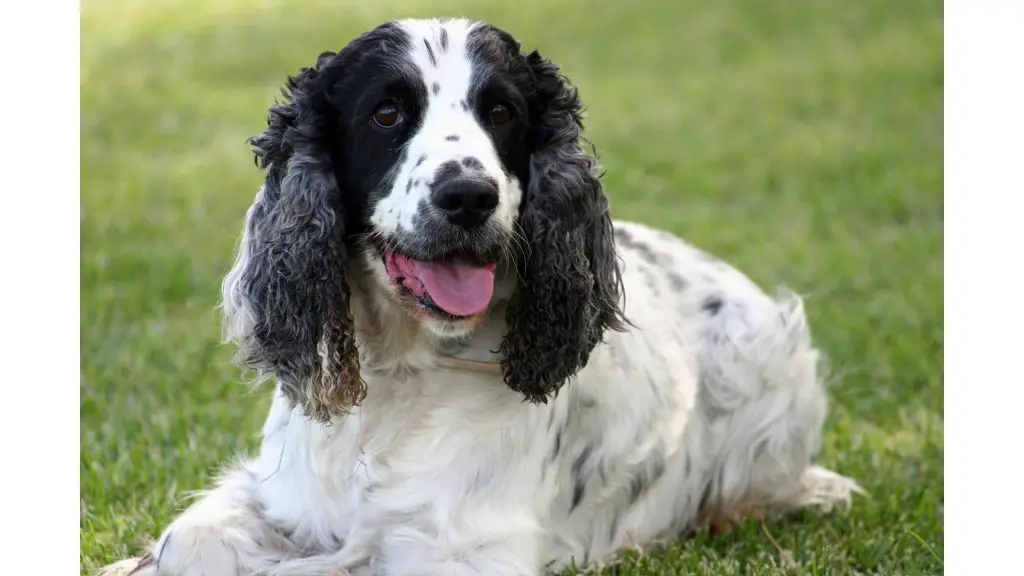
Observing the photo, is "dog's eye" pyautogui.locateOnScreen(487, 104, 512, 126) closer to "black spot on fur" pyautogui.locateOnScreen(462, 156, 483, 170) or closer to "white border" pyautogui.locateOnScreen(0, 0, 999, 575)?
"black spot on fur" pyautogui.locateOnScreen(462, 156, 483, 170)

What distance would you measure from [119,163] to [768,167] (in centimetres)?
478

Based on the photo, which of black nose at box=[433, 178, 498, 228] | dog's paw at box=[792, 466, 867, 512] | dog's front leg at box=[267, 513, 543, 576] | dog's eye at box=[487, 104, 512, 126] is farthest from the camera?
dog's paw at box=[792, 466, 867, 512]

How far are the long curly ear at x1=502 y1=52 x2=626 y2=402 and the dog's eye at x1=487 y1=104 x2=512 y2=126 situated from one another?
0.13 metres

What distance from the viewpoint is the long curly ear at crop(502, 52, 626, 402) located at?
3.73m

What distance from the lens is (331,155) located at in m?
3.73

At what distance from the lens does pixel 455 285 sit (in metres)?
3.60

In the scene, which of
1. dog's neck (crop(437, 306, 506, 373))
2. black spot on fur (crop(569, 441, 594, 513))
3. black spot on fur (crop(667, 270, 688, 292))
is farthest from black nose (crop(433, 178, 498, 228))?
black spot on fur (crop(667, 270, 688, 292))

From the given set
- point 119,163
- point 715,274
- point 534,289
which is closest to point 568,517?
point 534,289

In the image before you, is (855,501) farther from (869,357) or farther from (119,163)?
(119,163)

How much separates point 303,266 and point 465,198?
54cm

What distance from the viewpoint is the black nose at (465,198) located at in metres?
3.39

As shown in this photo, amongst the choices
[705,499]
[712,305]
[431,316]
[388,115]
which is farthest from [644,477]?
[388,115]
